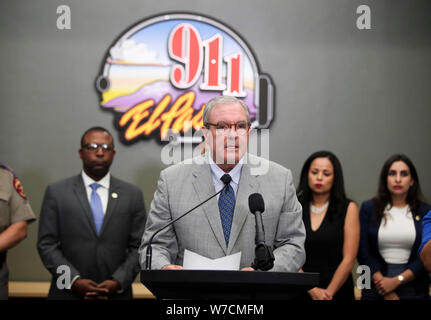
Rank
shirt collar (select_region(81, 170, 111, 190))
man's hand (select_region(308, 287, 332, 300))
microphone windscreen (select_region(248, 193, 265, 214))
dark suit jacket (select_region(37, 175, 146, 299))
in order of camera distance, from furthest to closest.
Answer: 1. shirt collar (select_region(81, 170, 111, 190))
2. dark suit jacket (select_region(37, 175, 146, 299))
3. man's hand (select_region(308, 287, 332, 300))
4. microphone windscreen (select_region(248, 193, 265, 214))

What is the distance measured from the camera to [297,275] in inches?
65.3

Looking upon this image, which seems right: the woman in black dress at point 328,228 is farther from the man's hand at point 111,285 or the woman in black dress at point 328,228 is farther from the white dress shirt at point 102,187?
the white dress shirt at point 102,187

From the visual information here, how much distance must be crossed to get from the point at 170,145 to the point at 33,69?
4.97ft

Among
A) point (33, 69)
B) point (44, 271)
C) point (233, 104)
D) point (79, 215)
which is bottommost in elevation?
point (44, 271)

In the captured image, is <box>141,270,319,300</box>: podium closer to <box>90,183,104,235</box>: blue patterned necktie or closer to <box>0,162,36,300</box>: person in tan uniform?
<box>0,162,36,300</box>: person in tan uniform

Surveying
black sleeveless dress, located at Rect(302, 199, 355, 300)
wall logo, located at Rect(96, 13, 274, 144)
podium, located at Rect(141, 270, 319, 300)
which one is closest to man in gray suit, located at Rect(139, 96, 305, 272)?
podium, located at Rect(141, 270, 319, 300)

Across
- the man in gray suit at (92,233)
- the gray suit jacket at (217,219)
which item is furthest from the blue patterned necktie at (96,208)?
the gray suit jacket at (217,219)

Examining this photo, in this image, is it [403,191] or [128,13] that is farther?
[128,13]

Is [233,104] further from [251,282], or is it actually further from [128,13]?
[128,13]

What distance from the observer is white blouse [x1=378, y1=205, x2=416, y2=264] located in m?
4.02

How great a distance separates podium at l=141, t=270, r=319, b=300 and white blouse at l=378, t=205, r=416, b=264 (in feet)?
8.04
